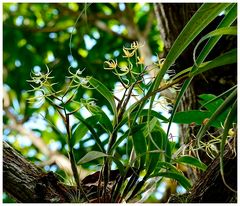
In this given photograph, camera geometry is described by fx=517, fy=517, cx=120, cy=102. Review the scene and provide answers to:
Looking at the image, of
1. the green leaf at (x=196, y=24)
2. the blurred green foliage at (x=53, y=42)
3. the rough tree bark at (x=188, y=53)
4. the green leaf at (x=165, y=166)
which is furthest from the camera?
the blurred green foliage at (x=53, y=42)

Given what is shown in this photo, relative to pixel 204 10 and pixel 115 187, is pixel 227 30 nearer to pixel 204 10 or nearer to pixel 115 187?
Answer: pixel 204 10

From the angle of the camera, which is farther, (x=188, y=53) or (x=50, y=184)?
(x=188, y=53)

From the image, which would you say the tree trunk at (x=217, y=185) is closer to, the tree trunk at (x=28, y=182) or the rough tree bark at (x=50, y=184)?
the rough tree bark at (x=50, y=184)

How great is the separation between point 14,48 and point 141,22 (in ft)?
1.59

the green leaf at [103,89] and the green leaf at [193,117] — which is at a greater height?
the green leaf at [103,89]

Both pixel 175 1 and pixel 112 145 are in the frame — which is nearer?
pixel 112 145

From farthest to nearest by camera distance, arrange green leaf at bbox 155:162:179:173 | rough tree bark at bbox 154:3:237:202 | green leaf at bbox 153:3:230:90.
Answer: rough tree bark at bbox 154:3:237:202 < green leaf at bbox 155:162:179:173 < green leaf at bbox 153:3:230:90

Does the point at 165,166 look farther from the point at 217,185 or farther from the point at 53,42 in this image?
the point at 53,42

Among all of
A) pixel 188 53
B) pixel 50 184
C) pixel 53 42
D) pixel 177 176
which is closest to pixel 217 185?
pixel 177 176

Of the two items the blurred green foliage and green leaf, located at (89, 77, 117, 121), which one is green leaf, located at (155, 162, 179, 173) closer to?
green leaf, located at (89, 77, 117, 121)

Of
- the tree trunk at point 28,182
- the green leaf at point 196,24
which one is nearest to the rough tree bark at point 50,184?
the tree trunk at point 28,182

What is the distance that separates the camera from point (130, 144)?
1.93 ft

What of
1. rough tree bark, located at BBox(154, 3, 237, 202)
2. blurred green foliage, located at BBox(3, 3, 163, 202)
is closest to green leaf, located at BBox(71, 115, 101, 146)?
rough tree bark, located at BBox(154, 3, 237, 202)

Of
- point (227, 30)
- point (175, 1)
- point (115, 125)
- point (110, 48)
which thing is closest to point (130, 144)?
point (115, 125)
